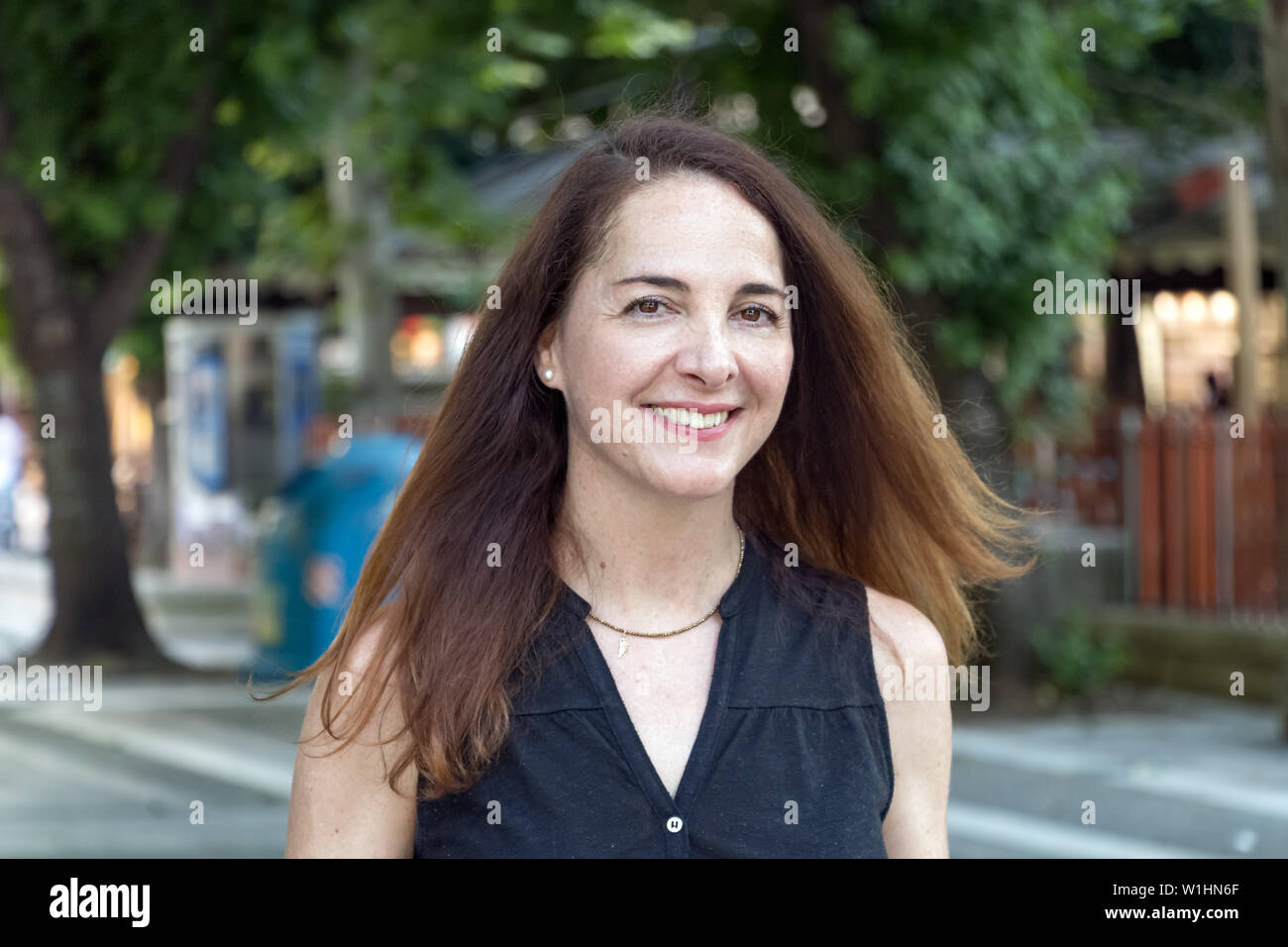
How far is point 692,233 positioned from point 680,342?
16 centimetres

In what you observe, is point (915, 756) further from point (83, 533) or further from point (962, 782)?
point (83, 533)

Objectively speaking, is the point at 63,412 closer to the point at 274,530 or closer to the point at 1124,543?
the point at 274,530

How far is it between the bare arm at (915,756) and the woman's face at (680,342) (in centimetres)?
37

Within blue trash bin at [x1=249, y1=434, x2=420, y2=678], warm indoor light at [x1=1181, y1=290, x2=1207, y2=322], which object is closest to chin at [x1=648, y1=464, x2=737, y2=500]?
blue trash bin at [x1=249, y1=434, x2=420, y2=678]

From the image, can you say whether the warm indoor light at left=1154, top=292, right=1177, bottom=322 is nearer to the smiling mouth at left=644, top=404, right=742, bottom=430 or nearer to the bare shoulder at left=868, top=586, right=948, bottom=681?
the bare shoulder at left=868, top=586, right=948, bottom=681

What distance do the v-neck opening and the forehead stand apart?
46cm

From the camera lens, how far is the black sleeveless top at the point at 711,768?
216 centimetres

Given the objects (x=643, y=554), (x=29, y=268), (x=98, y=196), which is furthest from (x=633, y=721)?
(x=29, y=268)

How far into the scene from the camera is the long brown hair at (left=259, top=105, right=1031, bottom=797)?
2250 mm

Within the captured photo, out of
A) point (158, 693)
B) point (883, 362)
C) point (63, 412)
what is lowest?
point (158, 693)

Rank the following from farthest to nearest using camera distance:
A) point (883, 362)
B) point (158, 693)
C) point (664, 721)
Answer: point (158, 693)
point (883, 362)
point (664, 721)

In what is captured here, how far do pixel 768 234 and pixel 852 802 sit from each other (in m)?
0.79

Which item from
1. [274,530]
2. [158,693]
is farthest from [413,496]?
[158,693]
